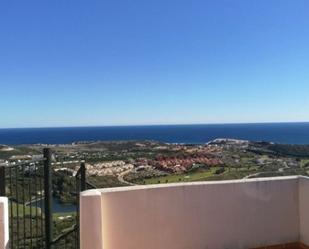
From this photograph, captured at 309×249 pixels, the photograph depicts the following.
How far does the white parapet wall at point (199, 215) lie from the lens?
3992 mm

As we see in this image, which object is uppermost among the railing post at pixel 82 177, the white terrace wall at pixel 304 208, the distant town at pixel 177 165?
the railing post at pixel 82 177

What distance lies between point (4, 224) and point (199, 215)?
1.78 m

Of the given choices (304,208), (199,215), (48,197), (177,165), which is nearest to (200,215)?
(199,215)

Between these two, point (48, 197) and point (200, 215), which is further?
point (200, 215)

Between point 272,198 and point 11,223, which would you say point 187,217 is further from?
point 11,223

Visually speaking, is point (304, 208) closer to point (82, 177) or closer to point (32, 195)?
point (82, 177)

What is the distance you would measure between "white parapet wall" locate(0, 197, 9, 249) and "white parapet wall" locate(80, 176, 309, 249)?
61 cm

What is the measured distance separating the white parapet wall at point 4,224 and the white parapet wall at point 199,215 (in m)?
0.61

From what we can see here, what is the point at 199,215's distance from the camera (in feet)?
14.0

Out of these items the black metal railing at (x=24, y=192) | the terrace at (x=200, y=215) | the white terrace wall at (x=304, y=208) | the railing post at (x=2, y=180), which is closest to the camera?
the railing post at (x=2, y=180)

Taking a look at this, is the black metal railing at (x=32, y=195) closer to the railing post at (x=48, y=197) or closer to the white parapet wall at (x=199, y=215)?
the railing post at (x=48, y=197)

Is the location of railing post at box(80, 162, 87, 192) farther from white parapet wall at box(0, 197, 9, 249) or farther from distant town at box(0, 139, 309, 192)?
distant town at box(0, 139, 309, 192)

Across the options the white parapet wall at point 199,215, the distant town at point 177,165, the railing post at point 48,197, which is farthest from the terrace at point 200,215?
the distant town at point 177,165

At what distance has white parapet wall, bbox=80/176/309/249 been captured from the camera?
3.99 metres
